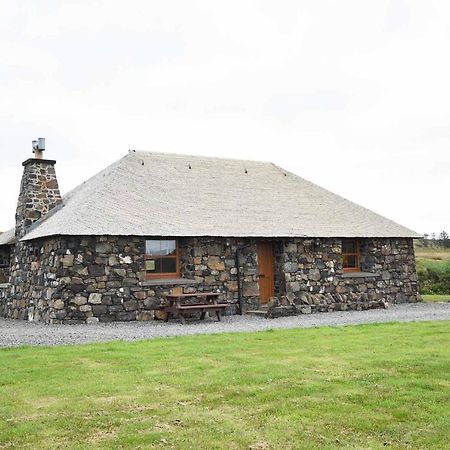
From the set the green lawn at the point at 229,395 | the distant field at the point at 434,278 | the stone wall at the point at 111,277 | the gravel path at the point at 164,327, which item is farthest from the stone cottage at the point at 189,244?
the green lawn at the point at 229,395

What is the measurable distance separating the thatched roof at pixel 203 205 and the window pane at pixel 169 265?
3.57 feet

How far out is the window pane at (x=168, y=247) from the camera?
17.9 metres

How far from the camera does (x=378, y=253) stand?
842 inches

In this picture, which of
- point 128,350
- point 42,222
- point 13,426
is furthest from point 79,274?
point 13,426

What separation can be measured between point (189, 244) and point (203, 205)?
194cm

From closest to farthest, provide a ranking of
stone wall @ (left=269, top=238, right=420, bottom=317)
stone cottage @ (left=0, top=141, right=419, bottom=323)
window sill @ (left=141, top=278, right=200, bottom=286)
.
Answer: stone cottage @ (left=0, top=141, right=419, bottom=323) → window sill @ (left=141, top=278, right=200, bottom=286) → stone wall @ (left=269, top=238, right=420, bottom=317)

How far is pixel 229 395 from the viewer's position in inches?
267

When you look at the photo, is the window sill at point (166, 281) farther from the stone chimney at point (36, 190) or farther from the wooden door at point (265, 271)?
the stone chimney at point (36, 190)

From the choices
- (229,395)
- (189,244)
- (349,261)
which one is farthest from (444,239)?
(229,395)

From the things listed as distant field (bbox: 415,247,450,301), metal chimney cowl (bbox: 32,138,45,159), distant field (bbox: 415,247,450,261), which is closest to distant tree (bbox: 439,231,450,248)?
distant field (bbox: 415,247,450,261)

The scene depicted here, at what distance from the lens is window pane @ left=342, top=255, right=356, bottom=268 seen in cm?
2130

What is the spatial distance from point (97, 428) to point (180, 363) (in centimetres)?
332

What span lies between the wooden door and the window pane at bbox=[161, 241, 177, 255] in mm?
2826

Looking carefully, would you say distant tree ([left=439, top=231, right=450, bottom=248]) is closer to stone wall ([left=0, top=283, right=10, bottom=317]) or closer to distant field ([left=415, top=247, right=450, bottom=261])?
distant field ([left=415, top=247, right=450, bottom=261])
